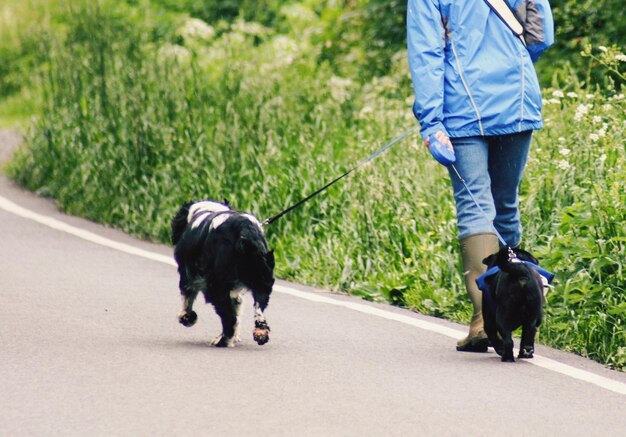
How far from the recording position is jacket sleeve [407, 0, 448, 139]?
249 inches

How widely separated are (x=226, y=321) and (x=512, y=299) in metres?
1.46

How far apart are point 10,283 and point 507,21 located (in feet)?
12.4

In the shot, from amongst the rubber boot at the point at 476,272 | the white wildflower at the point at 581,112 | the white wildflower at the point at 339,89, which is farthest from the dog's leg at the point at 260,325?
the white wildflower at the point at 339,89

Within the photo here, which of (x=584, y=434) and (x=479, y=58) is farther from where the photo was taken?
(x=479, y=58)

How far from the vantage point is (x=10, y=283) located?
836 centimetres

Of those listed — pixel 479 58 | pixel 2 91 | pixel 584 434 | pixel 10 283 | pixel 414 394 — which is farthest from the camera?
pixel 2 91

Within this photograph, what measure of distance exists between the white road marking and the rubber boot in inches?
12.2

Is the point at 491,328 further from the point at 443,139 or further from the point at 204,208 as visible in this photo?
the point at 204,208

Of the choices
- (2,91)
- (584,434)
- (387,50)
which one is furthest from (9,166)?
(584,434)

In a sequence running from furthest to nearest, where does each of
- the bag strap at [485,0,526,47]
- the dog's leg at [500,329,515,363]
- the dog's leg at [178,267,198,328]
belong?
the dog's leg at [178,267,198,328] → the bag strap at [485,0,526,47] → the dog's leg at [500,329,515,363]

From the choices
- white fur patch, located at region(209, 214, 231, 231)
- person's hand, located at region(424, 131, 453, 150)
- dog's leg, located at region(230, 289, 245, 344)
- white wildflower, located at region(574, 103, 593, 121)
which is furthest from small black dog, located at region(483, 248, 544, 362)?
white wildflower, located at region(574, 103, 593, 121)

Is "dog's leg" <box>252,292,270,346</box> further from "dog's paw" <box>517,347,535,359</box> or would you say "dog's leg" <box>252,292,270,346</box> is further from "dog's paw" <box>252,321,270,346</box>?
"dog's paw" <box>517,347,535,359</box>

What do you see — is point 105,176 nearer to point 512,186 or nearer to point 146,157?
point 146,157

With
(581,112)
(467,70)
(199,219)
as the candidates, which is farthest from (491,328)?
(581,112)
